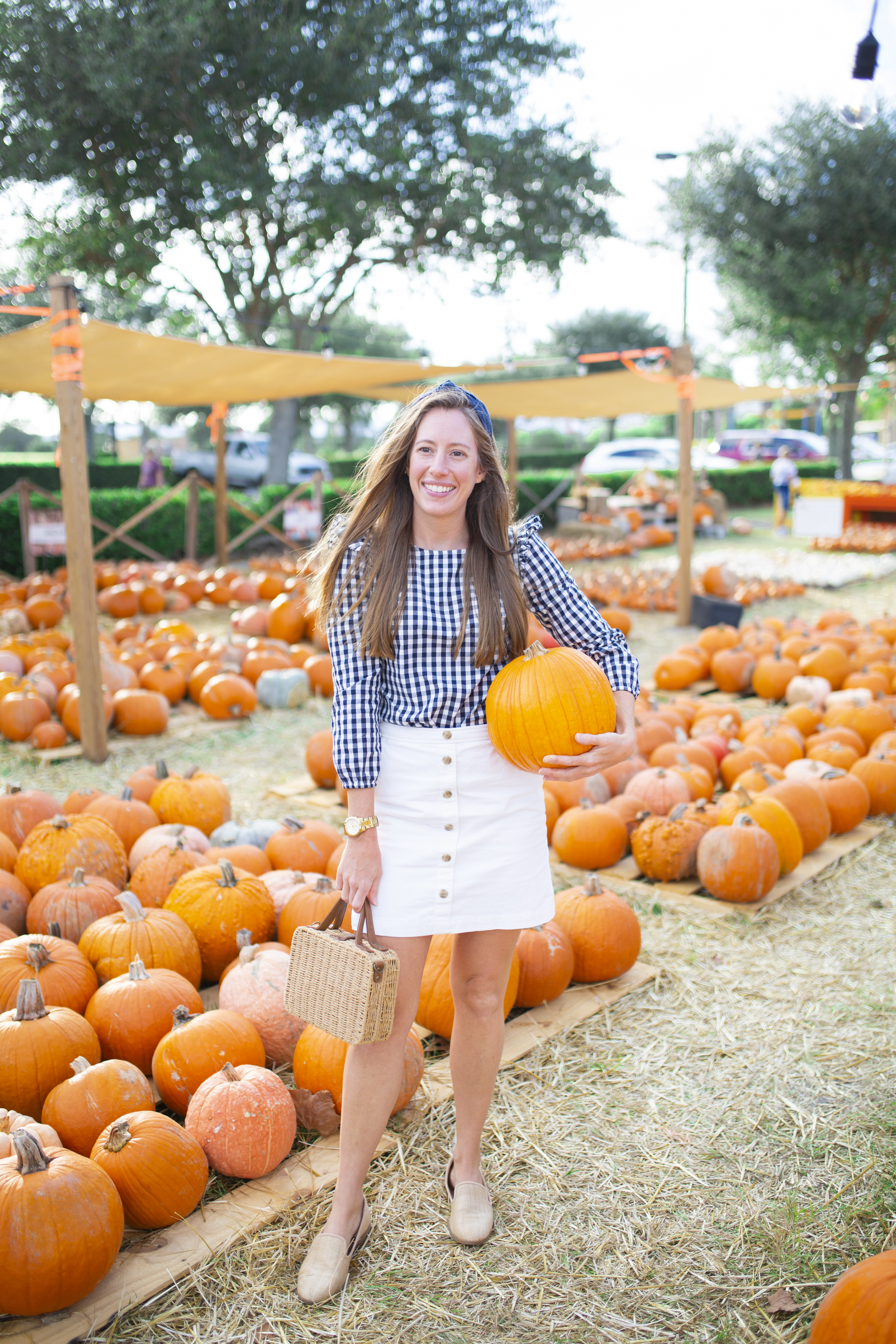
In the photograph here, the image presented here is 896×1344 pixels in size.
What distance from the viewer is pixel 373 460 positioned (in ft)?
6.67

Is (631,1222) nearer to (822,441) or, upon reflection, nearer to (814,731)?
(814,731)

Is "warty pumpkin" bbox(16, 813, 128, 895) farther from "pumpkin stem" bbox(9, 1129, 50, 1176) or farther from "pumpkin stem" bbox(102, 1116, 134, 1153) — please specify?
"pumpkin stem" bbox(9, 1129, 50, 1176)

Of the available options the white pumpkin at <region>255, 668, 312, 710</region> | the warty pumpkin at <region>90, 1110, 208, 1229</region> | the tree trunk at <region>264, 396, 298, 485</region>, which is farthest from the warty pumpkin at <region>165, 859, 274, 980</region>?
the tree trunk at <region>264, 396, 298, 485</region>

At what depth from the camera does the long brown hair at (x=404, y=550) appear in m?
1.91

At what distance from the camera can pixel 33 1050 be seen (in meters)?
2.24

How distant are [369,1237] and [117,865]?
1650mm

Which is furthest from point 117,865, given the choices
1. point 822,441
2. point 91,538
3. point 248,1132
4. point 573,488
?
point 822,441

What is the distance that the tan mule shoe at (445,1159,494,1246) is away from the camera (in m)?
2.03

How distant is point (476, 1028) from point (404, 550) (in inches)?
39.8

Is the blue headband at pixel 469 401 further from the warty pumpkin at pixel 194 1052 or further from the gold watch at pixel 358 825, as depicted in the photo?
the warty pumpkin at pixel 194 1052

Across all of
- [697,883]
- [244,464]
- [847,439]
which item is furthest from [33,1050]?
[847,439]

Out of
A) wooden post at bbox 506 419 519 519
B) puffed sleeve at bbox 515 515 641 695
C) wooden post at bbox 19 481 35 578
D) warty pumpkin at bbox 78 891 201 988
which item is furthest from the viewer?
wooden post at bbox 506 419 519 519

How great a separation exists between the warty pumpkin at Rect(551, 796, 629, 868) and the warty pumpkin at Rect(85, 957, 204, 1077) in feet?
6.02

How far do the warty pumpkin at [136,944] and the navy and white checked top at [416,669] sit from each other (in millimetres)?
1146
